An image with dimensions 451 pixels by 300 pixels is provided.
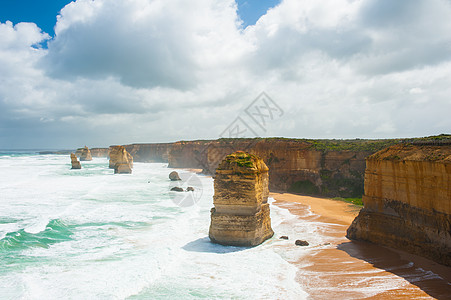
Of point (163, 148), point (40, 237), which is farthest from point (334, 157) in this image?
point (163, 148)

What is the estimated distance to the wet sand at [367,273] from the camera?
8.66 m

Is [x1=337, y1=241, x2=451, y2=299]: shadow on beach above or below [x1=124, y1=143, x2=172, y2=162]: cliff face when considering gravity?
below

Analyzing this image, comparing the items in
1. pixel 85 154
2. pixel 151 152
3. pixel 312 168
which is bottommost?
pixel 312 168

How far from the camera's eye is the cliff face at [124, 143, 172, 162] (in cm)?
10269

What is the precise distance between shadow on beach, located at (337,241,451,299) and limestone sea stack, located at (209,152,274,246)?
401 cm

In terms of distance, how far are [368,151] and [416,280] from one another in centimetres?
2255

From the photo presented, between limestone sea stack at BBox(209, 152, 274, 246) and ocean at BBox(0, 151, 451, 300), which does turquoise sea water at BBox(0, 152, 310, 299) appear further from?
limestone sea stack at BBox(209, 152, 274, 246)

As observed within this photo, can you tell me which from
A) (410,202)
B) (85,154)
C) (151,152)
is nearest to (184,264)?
(410,202)

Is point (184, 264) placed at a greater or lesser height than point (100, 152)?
lesser

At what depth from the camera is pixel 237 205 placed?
13375 millimetres

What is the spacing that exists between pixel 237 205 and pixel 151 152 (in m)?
98.3

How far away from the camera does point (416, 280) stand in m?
9.38

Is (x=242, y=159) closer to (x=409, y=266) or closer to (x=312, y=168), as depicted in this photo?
(x=409, y=266)

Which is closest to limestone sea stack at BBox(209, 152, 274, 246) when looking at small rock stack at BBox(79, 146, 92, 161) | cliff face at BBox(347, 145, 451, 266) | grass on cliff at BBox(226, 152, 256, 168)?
grass on cliff at BBox(226, 152, 256, 168)
